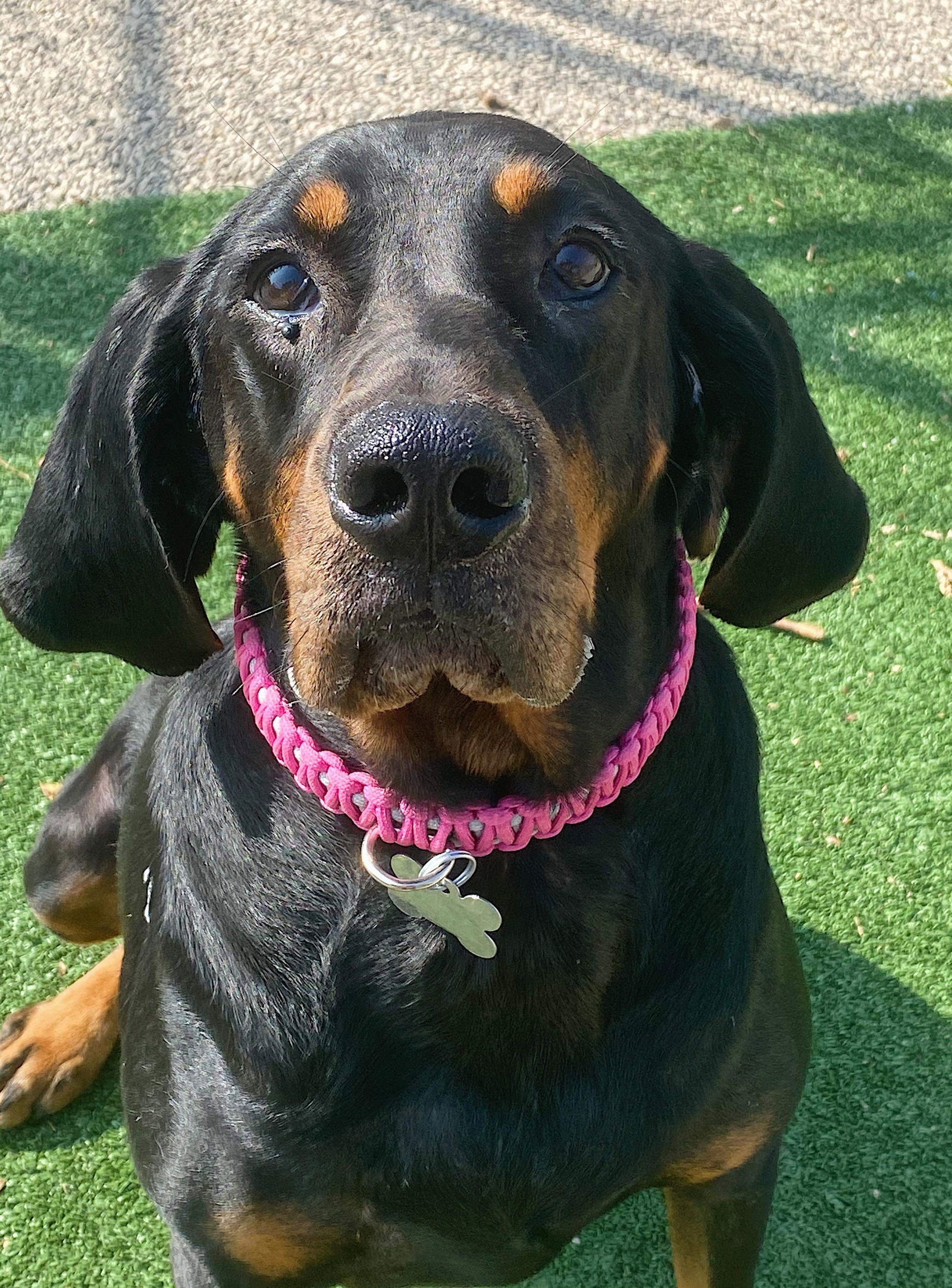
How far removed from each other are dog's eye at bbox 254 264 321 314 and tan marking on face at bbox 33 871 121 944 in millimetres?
1596

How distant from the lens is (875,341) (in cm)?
472

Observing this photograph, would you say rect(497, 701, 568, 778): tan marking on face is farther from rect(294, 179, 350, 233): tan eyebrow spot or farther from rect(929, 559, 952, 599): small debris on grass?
rect(929, 559, 952, 599): small debris on grass

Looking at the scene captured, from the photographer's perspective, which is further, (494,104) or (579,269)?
(494,104)

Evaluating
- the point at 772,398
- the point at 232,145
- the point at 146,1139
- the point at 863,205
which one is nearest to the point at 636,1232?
the point at 146,1139

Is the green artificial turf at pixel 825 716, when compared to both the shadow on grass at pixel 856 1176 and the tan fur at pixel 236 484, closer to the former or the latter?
the shadow on grass at pixel 856 1176

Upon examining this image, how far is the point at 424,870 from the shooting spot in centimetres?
189

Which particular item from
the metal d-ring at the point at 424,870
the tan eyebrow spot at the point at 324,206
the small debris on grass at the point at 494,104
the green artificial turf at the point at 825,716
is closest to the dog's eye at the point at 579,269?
the tan eyebrow spot at the point at 324,206

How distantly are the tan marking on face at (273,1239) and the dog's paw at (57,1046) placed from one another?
1.10 metres

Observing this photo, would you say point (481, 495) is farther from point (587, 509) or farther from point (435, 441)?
point (587, 509)

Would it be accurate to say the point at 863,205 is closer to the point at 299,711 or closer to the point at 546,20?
the point at 546,20

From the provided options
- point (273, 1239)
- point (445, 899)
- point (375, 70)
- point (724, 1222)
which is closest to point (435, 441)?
point (445, 899)

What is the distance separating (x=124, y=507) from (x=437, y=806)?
68 centimetres

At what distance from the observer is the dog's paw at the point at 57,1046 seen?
306 centimetres

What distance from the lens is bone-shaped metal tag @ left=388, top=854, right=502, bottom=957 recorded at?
1.91 metres
